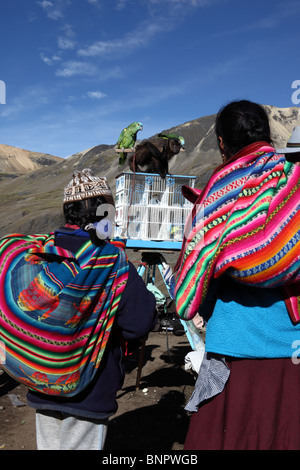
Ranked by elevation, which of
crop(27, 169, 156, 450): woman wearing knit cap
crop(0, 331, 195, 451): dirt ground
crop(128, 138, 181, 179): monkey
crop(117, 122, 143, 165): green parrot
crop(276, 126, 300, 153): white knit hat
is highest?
crop(117, 122, 143, 165): green parrot

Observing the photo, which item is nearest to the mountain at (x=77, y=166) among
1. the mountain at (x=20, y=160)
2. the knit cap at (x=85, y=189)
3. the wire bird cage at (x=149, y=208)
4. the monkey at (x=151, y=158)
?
the monkey at (x=151, y=158)

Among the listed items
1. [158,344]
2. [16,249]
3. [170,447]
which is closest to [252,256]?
[16,249]

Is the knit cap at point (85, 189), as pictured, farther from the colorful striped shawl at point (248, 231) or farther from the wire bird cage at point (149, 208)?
the wire bird cage at point (149, 208)

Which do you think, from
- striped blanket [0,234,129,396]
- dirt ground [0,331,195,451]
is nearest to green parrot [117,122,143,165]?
dirt ground [0,331,195,451]

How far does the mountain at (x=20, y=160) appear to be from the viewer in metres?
110

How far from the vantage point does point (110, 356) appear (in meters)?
2.40

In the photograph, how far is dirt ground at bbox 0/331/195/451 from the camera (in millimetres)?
4199

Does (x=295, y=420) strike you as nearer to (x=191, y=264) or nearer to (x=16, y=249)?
(x=191, y=264)

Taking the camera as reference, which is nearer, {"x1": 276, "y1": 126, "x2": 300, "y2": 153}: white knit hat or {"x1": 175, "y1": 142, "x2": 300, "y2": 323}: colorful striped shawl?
{"x1": 175, "y1": 142, "x2": 300, "y2": 323}: colorful striped shawl

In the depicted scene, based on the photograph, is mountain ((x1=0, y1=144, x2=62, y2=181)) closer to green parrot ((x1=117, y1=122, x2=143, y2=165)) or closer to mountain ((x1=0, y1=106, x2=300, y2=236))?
mountain ((x1=0, y1=106, x2=300, y2=236))

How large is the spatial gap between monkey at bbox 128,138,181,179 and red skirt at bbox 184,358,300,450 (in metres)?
4.75

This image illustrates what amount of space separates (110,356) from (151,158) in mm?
4395

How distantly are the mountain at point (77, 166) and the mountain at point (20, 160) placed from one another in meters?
25.8

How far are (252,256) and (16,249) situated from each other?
3.77ft
